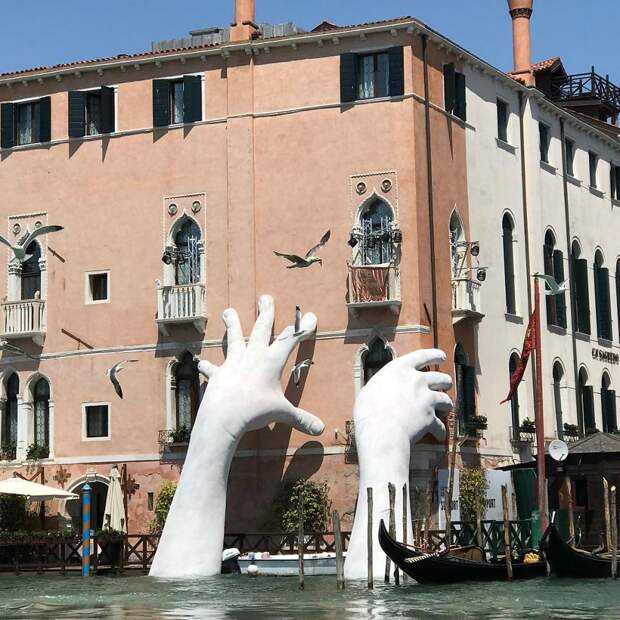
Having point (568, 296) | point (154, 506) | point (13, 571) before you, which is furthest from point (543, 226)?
point (13, 571)

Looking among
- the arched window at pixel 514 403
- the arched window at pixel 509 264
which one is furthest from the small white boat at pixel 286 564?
the arched window at pixel 509 264

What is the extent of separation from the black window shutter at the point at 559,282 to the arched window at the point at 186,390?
10.1m

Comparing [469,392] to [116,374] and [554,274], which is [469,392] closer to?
[554,274]

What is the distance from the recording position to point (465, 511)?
39.1 metres

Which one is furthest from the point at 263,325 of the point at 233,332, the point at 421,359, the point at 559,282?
the point at 559,282

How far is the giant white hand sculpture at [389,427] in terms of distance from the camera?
35.2 m

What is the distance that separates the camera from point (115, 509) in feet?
130

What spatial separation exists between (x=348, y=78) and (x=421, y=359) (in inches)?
276

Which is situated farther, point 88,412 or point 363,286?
point 88,412

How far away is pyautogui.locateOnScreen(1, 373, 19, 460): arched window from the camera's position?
4244cm

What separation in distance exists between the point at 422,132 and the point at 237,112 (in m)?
4.41

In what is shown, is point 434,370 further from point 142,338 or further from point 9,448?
point 9,448

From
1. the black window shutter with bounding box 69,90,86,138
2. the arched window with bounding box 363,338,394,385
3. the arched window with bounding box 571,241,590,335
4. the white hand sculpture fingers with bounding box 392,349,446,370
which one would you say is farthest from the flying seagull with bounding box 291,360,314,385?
the arched window with bounding box 571,241,590,335

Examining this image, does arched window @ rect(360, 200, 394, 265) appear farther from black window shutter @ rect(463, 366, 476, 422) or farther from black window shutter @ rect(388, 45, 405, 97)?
black window shutter @ rect(463, 366, 476, 422)
